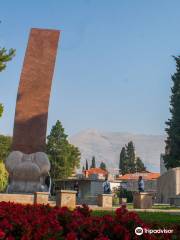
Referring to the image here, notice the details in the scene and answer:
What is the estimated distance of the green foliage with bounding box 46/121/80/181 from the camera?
60094 millimetres

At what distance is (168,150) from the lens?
40.3 m

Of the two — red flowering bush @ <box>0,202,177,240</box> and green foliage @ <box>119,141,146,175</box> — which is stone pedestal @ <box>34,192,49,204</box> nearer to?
red flowering bush @ <box>0,202,177,240</box>

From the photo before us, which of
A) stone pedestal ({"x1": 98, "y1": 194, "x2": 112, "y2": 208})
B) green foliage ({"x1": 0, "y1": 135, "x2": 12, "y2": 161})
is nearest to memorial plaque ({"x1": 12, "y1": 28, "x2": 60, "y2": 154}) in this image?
stone pedestal ({"x1": 98, "y1": 194, "x2": 112, "y2": 208})

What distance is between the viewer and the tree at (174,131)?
37566 millimetres

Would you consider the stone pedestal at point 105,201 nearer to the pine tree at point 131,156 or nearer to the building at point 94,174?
the building at point 94,174

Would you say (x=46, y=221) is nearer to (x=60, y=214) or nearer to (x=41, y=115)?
(x=60, y=214)

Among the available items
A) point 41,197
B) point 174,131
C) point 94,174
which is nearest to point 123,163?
point 94,174

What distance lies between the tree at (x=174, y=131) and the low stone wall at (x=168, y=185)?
5426 mm

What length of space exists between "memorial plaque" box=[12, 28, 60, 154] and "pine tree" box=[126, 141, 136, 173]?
70.9 m

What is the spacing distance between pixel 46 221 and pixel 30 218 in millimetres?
360

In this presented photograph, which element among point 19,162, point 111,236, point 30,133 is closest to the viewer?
point 111,236

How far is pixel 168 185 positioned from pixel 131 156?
229 feet

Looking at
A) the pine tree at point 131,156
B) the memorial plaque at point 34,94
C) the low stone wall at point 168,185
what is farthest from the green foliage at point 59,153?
the pine tree at point 131,156

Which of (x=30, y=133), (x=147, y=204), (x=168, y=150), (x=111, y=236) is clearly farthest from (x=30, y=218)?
(x=168, y=150)
